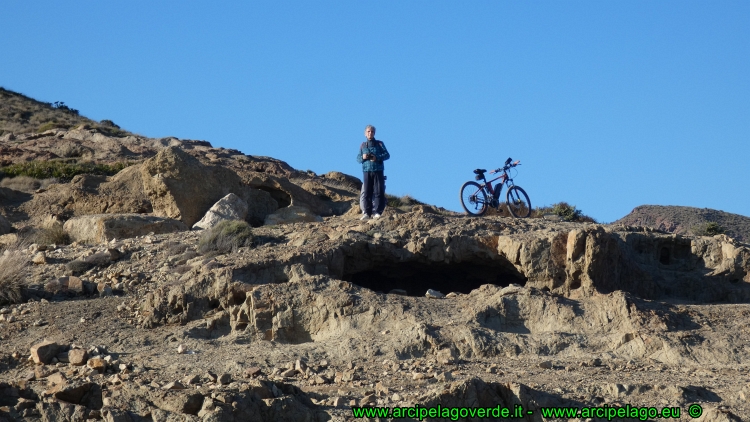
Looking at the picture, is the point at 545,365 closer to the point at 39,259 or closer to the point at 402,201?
the point at 39,259

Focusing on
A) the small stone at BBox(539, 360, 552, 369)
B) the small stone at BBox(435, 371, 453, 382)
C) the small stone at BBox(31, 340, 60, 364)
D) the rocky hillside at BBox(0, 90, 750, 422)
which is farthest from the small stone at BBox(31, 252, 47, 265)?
the small stone at BBox(539, 360, 552, 369)

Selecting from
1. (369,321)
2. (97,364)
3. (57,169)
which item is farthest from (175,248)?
(57,169)

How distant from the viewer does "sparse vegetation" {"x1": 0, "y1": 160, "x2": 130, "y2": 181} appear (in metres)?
24.3

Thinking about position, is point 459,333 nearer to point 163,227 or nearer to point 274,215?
point 163,227

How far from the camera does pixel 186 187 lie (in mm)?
18266

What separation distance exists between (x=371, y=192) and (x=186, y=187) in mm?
5272

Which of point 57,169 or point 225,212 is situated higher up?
point 57,169

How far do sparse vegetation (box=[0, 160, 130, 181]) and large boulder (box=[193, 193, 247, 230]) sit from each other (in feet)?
25.1

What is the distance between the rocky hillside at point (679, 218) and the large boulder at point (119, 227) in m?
17.5

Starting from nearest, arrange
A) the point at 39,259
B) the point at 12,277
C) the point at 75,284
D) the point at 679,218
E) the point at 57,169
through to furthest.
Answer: the point at 12,277, the point at 75,284, the point at 39,259, the point at 57,169, the point at 679,218

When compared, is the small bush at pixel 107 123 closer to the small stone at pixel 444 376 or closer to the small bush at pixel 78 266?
the small bush at pixel 78 266

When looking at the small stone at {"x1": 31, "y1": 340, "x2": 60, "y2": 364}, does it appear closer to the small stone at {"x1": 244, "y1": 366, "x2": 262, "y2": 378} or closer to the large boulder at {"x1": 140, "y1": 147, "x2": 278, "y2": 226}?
the small stone at {"x1": 244, "y1": 366, "x2": 262, "y2": 378}

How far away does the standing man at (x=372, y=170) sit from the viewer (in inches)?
557

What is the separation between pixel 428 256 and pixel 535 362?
10.4ft
